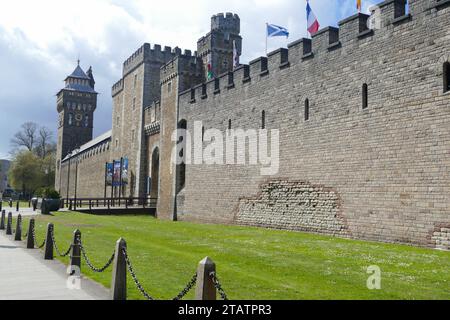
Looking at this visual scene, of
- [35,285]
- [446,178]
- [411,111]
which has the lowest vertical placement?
[35,285]

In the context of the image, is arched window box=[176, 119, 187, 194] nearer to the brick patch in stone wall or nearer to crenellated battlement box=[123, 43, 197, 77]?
the brick patch in stone wall

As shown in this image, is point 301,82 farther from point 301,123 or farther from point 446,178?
point 446,178

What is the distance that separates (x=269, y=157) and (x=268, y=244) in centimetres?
764

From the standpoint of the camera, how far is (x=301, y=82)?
19469 mm

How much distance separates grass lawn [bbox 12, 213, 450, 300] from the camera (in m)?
7.52

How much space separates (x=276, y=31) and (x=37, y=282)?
57.9ft

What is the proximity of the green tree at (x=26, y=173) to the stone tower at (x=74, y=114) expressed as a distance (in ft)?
13.6

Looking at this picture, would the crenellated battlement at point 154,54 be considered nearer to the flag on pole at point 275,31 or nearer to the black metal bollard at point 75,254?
the flag on pole at point 275,31

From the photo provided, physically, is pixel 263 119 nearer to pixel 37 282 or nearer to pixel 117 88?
pixel 37 282

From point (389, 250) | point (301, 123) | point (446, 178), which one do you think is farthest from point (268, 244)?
point (301, 123)

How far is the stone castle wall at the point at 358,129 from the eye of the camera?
45.2 feet
